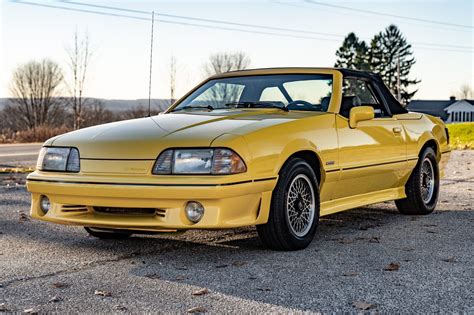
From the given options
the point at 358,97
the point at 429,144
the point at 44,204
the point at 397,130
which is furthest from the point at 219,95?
the point at 429,144

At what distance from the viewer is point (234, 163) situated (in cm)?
511

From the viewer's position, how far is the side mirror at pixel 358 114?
21.4 ft

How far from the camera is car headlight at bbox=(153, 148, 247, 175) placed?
16.7 feet

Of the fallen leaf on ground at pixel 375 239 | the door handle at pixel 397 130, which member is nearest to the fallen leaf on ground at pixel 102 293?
the fallen leaf on ground at pixel 375 239

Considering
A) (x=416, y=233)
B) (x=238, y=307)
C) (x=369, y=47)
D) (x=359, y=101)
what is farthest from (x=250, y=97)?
(x=369, y=47)

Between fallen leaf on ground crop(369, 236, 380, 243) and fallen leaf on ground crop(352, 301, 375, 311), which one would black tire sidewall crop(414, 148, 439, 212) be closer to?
fallen leaf on ground crop(369, 236, 380, 243)

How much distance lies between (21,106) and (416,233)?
71.4 meters

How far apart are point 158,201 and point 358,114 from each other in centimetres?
229

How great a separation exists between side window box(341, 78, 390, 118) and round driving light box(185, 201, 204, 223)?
2065mm

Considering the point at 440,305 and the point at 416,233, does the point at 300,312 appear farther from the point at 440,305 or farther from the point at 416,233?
the point at 416,233

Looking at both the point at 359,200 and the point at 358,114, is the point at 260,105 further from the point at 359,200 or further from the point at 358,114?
the point at 359,200

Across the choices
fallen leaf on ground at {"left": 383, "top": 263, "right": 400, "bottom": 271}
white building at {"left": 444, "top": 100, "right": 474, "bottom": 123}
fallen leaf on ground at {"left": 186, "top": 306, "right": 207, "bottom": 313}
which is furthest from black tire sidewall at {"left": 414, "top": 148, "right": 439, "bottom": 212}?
white building at {"left": 444, "top": 100, "right": 474, "bottom": 123}

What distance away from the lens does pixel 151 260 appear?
17.4ft

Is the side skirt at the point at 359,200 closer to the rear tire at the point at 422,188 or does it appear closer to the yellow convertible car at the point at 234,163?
the yellow convertible car at the point at 234,163
